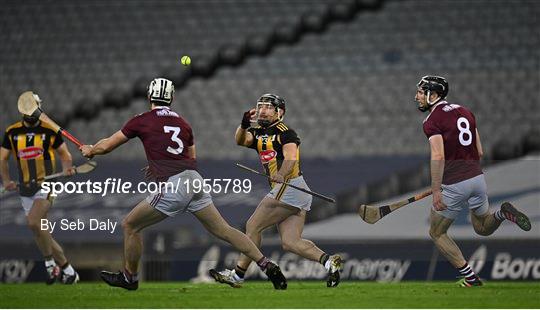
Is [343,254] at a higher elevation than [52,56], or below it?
below

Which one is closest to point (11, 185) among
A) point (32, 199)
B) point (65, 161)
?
point (32, 199)

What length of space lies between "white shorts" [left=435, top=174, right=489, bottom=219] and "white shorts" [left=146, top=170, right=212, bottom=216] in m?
2.23

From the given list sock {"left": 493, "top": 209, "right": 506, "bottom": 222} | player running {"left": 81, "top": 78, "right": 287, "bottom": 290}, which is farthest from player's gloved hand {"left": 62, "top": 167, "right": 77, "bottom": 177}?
sock {"left": 493, "top": 209, "right": 506, "bottom": 222}

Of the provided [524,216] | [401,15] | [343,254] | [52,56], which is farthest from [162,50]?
[524,216]

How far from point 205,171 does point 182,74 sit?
10991 mm

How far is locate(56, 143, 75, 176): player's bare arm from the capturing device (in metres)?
12.2

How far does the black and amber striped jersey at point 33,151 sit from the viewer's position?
12516mm

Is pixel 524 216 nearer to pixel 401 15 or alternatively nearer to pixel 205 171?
pixel 205 171

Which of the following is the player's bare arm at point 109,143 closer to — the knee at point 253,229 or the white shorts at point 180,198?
the white shorts at point 180,198

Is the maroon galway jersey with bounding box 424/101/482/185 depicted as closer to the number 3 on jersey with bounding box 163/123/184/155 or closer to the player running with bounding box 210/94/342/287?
the player running with bounding box 210/94/342/287

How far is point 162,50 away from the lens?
933 inches

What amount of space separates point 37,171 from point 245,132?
8.57 ft

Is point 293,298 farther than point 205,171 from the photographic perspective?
No

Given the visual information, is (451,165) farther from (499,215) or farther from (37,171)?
(37,171)
